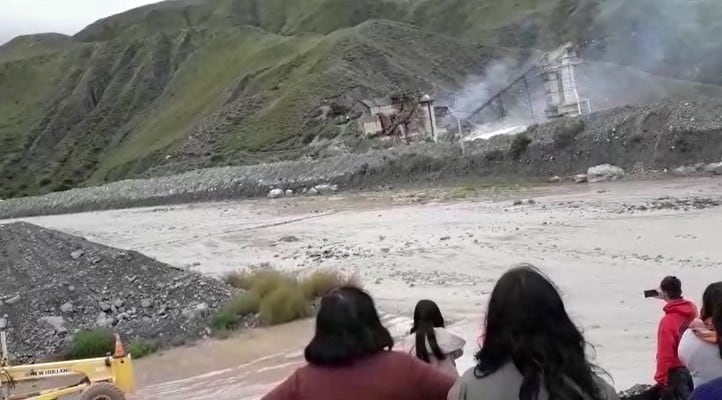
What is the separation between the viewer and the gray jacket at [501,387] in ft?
9.19

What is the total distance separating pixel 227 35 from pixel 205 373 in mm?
114944

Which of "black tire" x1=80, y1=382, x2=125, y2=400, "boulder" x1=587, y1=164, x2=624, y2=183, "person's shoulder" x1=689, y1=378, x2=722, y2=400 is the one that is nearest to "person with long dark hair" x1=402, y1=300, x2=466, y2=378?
"person's shoulder" x1=689, y1=378, x2=722, y2=400

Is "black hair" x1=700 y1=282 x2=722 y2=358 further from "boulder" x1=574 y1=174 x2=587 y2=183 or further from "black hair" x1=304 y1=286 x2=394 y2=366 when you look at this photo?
"boulder" x1=574 y1=174 x2=587 y2=183

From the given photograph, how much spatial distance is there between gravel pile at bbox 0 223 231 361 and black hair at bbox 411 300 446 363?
953 cm

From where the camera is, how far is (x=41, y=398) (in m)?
8.02

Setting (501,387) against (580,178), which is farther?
(580,178)

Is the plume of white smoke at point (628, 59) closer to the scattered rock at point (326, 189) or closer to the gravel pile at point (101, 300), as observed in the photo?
the scattered rock at point (326, 189)

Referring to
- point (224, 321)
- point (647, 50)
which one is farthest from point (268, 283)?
point (647, 50)

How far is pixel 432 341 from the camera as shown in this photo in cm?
436

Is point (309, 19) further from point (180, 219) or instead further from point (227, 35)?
point (180, 219)

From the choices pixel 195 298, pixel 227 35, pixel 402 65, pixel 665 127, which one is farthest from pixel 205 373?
pixel 227 35

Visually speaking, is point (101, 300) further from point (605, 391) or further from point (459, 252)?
point (605, 391)


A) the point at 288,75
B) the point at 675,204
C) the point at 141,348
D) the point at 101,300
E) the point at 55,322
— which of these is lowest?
the point at 675,204

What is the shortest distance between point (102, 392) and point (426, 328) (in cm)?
455
